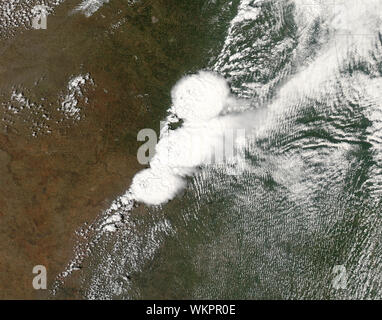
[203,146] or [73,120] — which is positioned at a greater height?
[73,120]

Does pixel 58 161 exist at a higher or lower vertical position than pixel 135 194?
higher

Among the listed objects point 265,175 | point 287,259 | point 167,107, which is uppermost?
point 167,107
